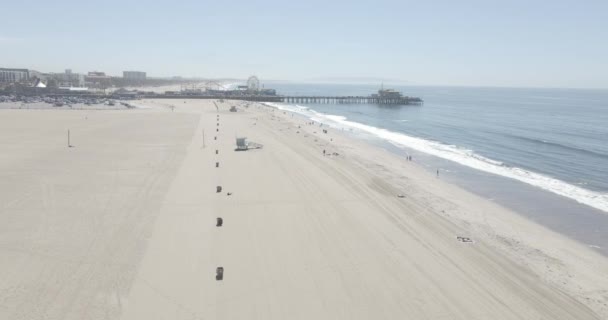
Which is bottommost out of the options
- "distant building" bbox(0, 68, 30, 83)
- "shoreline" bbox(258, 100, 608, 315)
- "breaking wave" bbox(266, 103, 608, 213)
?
"shoreline" bbox(258, 100, 608, 315)

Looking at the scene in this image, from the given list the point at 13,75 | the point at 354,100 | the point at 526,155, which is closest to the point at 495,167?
the point at 526,155

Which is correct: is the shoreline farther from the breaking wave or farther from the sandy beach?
the breaking wave

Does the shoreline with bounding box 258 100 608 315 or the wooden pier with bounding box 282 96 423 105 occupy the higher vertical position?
the wooden pier with bounding box 282 96 423 105

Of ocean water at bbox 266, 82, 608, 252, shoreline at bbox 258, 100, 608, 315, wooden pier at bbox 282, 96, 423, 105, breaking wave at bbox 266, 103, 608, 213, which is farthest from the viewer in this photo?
wooden pier at bbox 282, 96, 423, 105

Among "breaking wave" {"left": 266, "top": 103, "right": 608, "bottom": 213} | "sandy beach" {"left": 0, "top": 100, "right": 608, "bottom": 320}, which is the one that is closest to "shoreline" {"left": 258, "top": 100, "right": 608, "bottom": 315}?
"sandy beach" {"left": 0, "top": 100, "right": 608, "bottom": 320}

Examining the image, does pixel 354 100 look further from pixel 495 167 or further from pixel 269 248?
pixel 269 248

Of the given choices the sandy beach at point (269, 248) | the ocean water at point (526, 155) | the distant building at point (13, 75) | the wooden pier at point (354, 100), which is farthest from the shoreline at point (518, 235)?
the distant building at point (13, 75)

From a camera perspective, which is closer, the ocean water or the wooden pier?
the ocean water

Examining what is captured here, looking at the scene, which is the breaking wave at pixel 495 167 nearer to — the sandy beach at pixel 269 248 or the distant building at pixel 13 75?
the sandy beach at pixel 269 248
